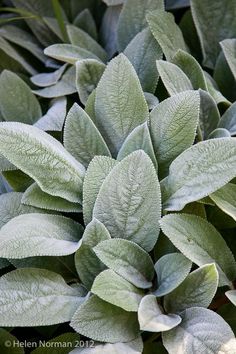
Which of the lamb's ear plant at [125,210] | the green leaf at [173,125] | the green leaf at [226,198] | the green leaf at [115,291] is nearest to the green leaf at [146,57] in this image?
the lamb's ear plant at [125,210]

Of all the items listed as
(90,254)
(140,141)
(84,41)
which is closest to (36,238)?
(90,254)

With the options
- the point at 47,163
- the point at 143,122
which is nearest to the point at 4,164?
the point at 47,163

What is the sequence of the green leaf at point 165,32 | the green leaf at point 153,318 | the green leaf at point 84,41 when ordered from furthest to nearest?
the green leaf at point 84,41 → the green leaf at point 165,32 → the green leaf at point 153,318

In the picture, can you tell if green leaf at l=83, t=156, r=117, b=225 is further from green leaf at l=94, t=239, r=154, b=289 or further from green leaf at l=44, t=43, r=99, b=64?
green leaf at l=44, t=43, r=99, b=64

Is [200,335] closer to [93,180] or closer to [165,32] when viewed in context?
[93,180]

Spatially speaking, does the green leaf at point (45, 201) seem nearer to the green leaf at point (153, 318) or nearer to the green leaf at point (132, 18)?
the green leaf at point (153, 318)

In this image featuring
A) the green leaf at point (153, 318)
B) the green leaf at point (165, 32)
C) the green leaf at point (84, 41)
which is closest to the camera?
the green leaf at point (153, 318)
